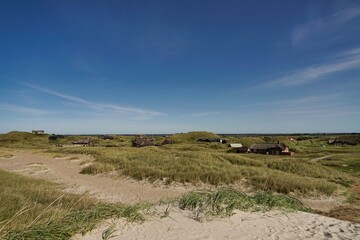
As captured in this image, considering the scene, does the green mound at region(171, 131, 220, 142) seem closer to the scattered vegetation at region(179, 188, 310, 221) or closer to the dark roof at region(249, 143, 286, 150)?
the dark roof at region(249, 143, 286, 150)

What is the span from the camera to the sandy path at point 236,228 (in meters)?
6.36

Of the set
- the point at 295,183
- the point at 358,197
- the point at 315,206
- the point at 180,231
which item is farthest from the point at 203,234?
the point at 358,197

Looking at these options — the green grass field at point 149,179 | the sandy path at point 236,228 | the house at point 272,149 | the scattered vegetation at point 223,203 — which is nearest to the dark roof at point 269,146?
the house at point 272,149

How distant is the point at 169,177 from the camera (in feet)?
74.4

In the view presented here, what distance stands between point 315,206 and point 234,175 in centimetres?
701

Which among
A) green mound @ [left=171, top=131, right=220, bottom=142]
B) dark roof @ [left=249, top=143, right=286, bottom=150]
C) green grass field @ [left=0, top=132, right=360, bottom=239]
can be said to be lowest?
green grass field @ [left=0, top=132, right=360, bottom=239]

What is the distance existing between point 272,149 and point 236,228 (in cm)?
6395

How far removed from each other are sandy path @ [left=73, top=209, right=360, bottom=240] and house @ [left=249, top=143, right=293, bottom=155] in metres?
60.5

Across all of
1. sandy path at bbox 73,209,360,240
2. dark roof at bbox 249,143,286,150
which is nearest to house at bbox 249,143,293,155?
dark roof at bbox 249,143,286,150

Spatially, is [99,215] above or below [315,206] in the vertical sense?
above

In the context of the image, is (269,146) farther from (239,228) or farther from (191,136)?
(239,228)

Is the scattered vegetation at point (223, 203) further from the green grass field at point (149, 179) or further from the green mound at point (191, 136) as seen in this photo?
the green mound at point (191, 136)

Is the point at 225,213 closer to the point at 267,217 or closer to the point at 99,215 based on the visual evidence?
the point at 267,217

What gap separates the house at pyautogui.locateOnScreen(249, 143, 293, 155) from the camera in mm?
65562
